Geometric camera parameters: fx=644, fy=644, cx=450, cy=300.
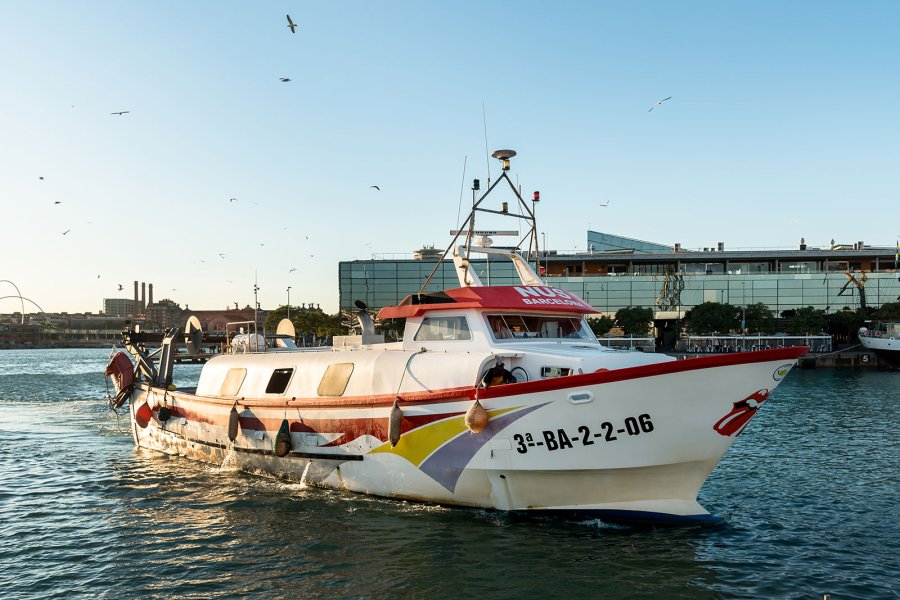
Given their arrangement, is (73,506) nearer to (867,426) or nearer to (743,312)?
(867,426)

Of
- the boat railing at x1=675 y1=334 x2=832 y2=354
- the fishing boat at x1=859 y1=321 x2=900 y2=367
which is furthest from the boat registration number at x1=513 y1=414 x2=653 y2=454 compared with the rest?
the fishing boat at x1=859 y1=321 x2=900 y2=367

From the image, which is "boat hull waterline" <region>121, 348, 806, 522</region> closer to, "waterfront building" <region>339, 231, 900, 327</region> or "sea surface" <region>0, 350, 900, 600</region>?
"sea surface" <region>0, 350, 900, 600</region>

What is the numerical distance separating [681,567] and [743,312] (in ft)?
255

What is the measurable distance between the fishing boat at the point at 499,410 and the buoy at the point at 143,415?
5.01 m

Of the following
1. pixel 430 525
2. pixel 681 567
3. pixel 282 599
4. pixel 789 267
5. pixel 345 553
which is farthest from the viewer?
pixel 789 267

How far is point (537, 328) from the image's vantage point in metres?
15.0

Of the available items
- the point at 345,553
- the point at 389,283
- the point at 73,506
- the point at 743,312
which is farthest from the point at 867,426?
the point at 389,283

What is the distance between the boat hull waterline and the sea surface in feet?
1.89

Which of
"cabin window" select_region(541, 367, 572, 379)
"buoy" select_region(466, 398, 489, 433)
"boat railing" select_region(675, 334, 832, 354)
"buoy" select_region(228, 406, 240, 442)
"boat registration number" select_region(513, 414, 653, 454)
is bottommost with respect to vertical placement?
"boat railing" select_region(675, 334, 832, 354)

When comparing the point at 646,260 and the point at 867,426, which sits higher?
the point at 646,260

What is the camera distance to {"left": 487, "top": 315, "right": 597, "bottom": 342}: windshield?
1433 cm

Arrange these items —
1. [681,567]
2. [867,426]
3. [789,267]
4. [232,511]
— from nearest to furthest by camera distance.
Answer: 1. [681,567]
2. [232,511]
3. [867,426]
4. [789,267]

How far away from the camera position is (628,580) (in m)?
9.92

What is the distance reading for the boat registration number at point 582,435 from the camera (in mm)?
10992
